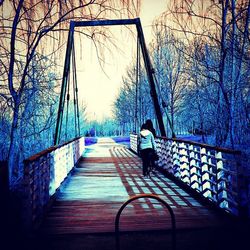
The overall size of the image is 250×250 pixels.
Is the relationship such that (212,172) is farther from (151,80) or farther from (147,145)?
(151,80)

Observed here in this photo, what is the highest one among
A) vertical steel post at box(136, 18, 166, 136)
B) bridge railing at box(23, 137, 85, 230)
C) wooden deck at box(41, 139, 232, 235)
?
vertical steel post at box(136, 18, 166, 136)

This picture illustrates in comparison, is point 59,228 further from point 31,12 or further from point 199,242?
point 31,12

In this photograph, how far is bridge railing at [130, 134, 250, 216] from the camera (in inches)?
165

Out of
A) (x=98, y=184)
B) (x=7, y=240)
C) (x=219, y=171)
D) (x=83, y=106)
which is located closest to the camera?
(x=7, y=240)

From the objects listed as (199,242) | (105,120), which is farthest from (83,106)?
(199,242)

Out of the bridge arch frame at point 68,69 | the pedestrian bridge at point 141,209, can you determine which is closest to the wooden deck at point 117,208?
the pedestrian bridge at point 141,209

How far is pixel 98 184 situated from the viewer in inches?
316

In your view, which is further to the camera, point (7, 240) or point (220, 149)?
point (220, 149)

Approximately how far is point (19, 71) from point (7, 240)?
4310mm

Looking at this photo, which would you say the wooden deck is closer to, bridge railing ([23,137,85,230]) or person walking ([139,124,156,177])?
bridge railing ([23,137,85,230])

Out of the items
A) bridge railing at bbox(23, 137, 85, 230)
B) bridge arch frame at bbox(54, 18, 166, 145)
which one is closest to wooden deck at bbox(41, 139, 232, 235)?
bridge railing at bbox(23, 137, 85, 230)

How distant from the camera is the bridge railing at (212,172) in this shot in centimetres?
419

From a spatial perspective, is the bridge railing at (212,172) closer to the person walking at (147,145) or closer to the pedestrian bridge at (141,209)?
the pedestrian bridge at (141,209)

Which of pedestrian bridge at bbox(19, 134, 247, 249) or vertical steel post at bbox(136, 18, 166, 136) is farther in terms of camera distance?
vertical steel post at bbox(136, 18, 166, 136)
